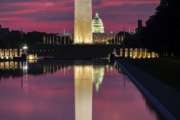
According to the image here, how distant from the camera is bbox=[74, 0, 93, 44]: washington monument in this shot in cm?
14062

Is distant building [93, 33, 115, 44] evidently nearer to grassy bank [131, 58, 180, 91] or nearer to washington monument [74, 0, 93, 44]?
washington monument [74, 0, 93, 44]

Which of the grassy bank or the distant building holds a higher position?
the distant building

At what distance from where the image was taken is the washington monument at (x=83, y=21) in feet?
461

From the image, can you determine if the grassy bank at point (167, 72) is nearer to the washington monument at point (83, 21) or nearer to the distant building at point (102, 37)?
the washington monument at point (83, 21)

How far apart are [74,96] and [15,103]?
12.0 ft

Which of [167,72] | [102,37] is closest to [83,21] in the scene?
[102,37]

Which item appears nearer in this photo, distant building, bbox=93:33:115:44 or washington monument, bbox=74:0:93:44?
washington monument, bbox=74:0:93:44

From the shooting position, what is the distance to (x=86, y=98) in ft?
77.6

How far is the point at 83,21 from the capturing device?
141 meters

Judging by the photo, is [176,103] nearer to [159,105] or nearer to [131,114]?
[131,114]

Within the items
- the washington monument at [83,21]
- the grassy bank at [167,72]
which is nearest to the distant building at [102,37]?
the washington monument at [83,21]

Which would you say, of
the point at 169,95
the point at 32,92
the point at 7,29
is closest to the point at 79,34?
the point at 7,29

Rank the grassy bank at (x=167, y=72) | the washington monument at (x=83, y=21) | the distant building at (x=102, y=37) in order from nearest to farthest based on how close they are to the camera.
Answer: the grassy bank at (x=167, y=72) → the washington monument at (x=83, y=21) → the distant building at (x=102, y=37)

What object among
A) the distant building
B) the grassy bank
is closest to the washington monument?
the distant building
